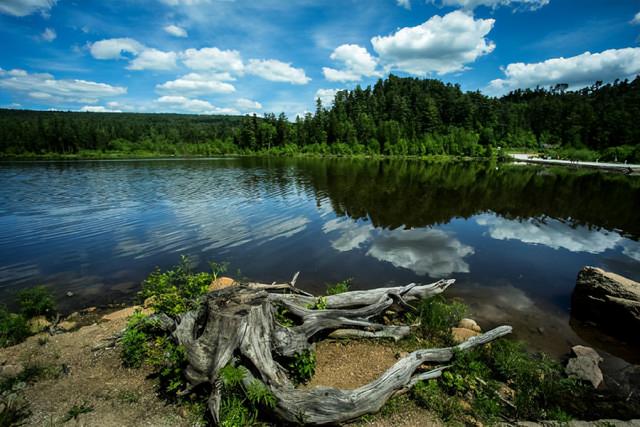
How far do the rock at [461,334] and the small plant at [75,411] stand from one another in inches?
334

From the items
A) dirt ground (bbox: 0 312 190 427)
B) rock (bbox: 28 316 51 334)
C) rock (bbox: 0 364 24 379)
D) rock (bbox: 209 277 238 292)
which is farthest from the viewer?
rock (bbox: 209 277 238 292)

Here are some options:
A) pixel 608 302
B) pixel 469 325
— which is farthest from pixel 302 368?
pixel 608 302

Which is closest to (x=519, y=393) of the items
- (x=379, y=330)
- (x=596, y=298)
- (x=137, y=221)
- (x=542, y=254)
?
(x=379, y=330)

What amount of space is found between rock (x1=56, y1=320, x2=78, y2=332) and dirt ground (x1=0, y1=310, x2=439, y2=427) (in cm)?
55

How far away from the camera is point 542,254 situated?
16766 mm

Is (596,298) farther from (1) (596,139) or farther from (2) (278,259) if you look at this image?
(1) (596,139)

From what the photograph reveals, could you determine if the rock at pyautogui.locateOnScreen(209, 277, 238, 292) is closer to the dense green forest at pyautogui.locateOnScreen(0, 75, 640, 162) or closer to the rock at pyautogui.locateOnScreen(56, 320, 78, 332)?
the rock at pyautogui.locateOnScreen(56, 320, 78, 332)

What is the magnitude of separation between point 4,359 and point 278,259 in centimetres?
985

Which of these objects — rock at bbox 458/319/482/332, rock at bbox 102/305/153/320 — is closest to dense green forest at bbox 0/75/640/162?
rock at bbox 458/319/482/332

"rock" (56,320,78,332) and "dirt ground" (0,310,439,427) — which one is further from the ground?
"dirt ground" (0,310,439,427)

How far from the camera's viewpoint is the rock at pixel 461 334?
8539 millimetres

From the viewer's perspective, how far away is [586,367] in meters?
7.52

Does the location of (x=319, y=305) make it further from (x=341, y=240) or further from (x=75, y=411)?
(x=341, y=240)

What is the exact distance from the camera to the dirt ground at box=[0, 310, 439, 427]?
5246mm
